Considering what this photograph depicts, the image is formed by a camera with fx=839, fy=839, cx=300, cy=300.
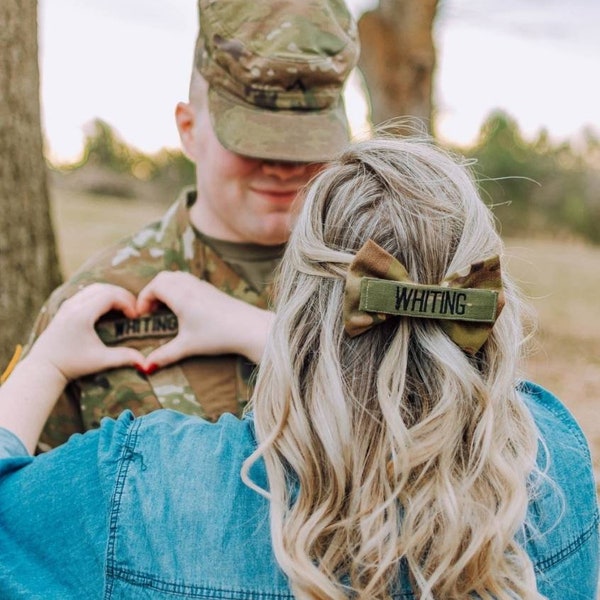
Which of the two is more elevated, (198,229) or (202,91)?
(202,91)

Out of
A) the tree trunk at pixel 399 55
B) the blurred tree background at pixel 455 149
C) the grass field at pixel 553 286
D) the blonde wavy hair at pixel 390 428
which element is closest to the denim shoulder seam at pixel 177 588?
the blonde wavy hair at pixel 390 428

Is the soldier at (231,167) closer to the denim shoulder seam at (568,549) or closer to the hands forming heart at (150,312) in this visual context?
the hands forming heart at (150,312)

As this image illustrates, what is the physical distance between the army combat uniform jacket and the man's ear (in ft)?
1.00

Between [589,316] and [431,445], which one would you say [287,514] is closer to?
[431,445]

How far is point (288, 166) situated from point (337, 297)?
87 centimetres

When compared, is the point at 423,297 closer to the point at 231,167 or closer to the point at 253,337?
the point at 253,337

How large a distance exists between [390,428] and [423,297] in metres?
0.23

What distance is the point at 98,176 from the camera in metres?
16.1

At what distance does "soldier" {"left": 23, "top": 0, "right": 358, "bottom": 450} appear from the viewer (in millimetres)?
2152

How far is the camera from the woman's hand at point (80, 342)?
2.01 m

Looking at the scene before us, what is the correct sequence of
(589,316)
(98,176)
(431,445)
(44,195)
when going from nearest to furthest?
1. (431,445)
2. (44,195)
3. (589,316)
4. (98,176)

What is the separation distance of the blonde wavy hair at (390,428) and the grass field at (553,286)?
386 centimetres

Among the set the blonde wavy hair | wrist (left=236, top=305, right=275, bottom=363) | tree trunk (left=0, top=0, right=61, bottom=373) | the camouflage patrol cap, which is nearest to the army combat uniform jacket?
wrist (left=236, top=305, right=275, bottom=363)

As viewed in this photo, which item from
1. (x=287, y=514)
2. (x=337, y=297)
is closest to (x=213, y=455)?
(x=287, y=514)
